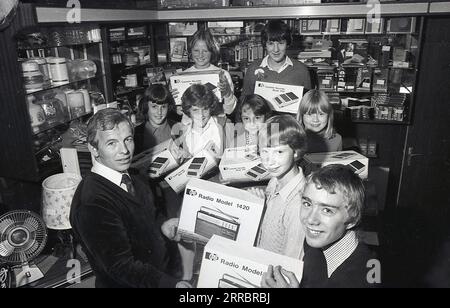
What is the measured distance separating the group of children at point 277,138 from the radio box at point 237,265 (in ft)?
0.15

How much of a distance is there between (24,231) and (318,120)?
77.7 inches

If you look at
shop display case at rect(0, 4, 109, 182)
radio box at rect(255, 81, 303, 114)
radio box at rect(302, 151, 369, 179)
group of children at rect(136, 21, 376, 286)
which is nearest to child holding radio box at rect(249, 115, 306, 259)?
group of children at rect(136, 21, 376, 286)

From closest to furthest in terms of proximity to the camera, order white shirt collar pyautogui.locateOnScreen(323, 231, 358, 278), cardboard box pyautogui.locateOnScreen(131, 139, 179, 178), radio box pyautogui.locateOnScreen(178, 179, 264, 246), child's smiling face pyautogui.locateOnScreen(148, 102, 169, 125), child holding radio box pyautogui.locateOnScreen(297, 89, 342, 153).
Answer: white shirt collar pyautogui.locateOnScreen(323, 231, 358, 278), radio box pyautogui.locateOnScreen(178, 179, 264, 246), cardboard box pyautogui.locateOnScreen(131, 139, 179, 178), child holding radio box pyautogui.locateOnScreen(297, 89, 342, 153), child's smiling face pyautogui.locateOnScreen(148, 102, 169, 125)

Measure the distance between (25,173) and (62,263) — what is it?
861 mm

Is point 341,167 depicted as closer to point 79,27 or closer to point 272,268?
point 272,268

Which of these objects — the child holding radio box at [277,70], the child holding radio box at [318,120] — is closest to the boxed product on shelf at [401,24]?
the child holding radio box at [277,70]

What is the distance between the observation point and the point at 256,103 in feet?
8.27

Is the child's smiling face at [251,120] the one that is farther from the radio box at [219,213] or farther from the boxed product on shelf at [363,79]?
the boxed product on shelf at [363,79]

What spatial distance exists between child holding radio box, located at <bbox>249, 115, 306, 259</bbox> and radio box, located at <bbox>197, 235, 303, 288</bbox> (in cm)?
29

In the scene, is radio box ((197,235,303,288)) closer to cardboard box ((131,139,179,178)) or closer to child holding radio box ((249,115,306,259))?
child holding radio box ((249,115,306,259))

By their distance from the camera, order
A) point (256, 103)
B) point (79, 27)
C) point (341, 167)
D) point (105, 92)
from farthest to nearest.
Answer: point (105, 92)
point (79, 27)
point (256, 103)
point (341, 167)

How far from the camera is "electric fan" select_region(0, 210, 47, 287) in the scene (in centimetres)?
203

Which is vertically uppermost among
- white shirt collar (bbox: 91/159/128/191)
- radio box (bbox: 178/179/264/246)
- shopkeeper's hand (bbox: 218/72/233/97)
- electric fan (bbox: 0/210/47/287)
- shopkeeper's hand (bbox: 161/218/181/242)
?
shopkeeper's hand (bbox: 218/72/233/97)
